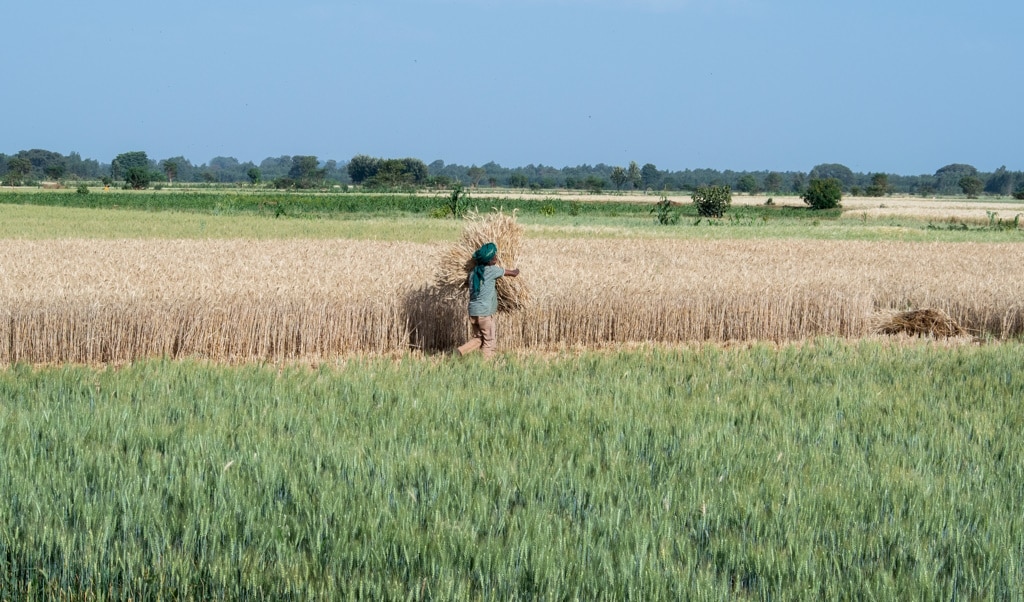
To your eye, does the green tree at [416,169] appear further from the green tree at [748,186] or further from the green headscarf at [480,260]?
the green headscarf at [480,260]

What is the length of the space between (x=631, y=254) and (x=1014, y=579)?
17663 mm

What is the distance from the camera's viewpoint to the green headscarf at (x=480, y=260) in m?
10.8

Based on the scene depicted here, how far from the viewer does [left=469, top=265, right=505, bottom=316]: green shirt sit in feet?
35.9

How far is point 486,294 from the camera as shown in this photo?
1098 cm

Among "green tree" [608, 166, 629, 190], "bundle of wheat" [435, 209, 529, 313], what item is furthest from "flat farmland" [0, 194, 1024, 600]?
"green tree" [608, 166, 629, 190]

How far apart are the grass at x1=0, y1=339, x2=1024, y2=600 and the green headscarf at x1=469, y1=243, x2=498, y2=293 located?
2040 millimetres

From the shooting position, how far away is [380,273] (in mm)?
13758

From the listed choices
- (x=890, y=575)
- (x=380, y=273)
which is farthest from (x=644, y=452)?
(x=380, y=273)

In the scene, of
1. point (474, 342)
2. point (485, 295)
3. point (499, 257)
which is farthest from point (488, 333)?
point (499, 257)

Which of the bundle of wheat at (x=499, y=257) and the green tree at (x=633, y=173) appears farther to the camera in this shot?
the green tree at (x=633, y=173)

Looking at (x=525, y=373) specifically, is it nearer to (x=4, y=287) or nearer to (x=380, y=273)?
Result: (x=380, y=273)

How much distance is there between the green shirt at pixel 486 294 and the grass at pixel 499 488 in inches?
74.2

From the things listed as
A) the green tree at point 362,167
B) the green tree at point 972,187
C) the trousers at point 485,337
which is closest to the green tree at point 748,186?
the green tree at point 972,187

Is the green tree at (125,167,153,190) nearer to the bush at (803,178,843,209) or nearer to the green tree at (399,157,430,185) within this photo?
the green tree at (399,157,430,185)
